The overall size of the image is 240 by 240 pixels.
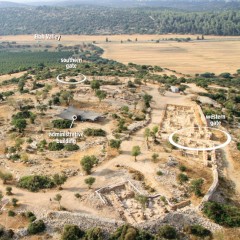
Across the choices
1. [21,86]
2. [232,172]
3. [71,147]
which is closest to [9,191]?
[71,147]

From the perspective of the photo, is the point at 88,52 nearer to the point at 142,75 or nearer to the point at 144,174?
the point at 142,75

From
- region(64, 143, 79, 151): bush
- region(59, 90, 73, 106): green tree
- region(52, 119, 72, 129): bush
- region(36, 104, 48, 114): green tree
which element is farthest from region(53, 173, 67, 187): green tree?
region(59, 90, 73, 106): green tree

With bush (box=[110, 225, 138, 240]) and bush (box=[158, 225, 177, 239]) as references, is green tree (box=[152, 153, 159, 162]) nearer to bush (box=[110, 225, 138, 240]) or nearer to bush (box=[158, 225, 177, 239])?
bush (box=[158, 225, 177, 239])

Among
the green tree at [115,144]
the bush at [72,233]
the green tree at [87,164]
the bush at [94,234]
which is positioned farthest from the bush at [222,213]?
the green tree at [115,144]

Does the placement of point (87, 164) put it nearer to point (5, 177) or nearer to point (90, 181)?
point (90, 181)

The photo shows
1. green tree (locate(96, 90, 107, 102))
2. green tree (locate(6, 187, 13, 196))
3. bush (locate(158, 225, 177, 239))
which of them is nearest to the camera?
bush (locate(158, 225, 177, 239))

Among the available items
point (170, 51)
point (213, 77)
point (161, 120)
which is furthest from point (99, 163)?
point (170, 51)
